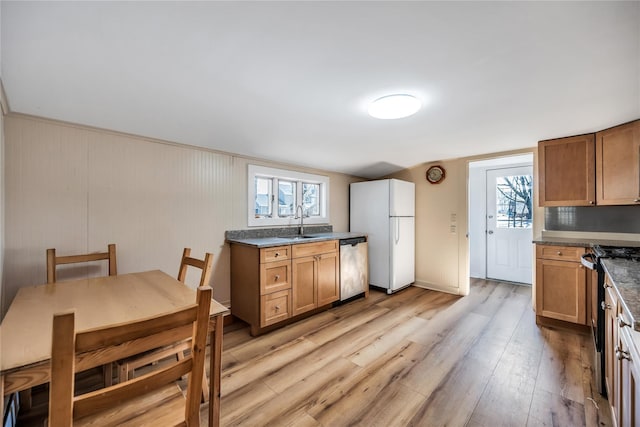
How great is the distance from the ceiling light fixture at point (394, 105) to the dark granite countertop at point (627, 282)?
147 centimetres

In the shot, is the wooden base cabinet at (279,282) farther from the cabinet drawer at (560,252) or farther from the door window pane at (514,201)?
the door window pane at (514,201)

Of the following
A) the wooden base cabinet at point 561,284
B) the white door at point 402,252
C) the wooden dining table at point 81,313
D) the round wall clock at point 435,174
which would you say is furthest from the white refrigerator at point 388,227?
the wooden dining table at point 81,313

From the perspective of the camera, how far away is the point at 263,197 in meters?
3.29

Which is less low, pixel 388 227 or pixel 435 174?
pixel 435 174

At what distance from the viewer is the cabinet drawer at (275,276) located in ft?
8.31

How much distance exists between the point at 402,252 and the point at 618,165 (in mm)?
2343

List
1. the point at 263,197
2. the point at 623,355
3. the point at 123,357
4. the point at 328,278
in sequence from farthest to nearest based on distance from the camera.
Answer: the point at 263,197 → the point at 328,278 → the point at 623,355 → the point at 123,357

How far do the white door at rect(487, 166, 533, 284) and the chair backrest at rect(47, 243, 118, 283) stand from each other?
206 inches

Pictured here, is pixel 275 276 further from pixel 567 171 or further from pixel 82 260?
pixel 567 171

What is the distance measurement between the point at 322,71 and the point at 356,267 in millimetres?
2567

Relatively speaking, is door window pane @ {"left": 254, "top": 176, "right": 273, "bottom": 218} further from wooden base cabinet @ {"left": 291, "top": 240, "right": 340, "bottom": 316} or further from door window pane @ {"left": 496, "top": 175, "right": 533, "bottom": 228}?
door window pane @ {"left": 496, "top": 175, "right": 533, "bottom": 228}

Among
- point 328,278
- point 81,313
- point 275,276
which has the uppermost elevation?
point 81,313

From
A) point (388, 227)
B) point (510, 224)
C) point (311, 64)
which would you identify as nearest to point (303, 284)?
point (388, 227)

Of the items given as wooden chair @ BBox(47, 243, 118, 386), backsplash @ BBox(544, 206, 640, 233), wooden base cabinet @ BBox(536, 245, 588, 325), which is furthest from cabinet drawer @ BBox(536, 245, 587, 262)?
wooden chair @ BBox(47, 243, 118, 386)
